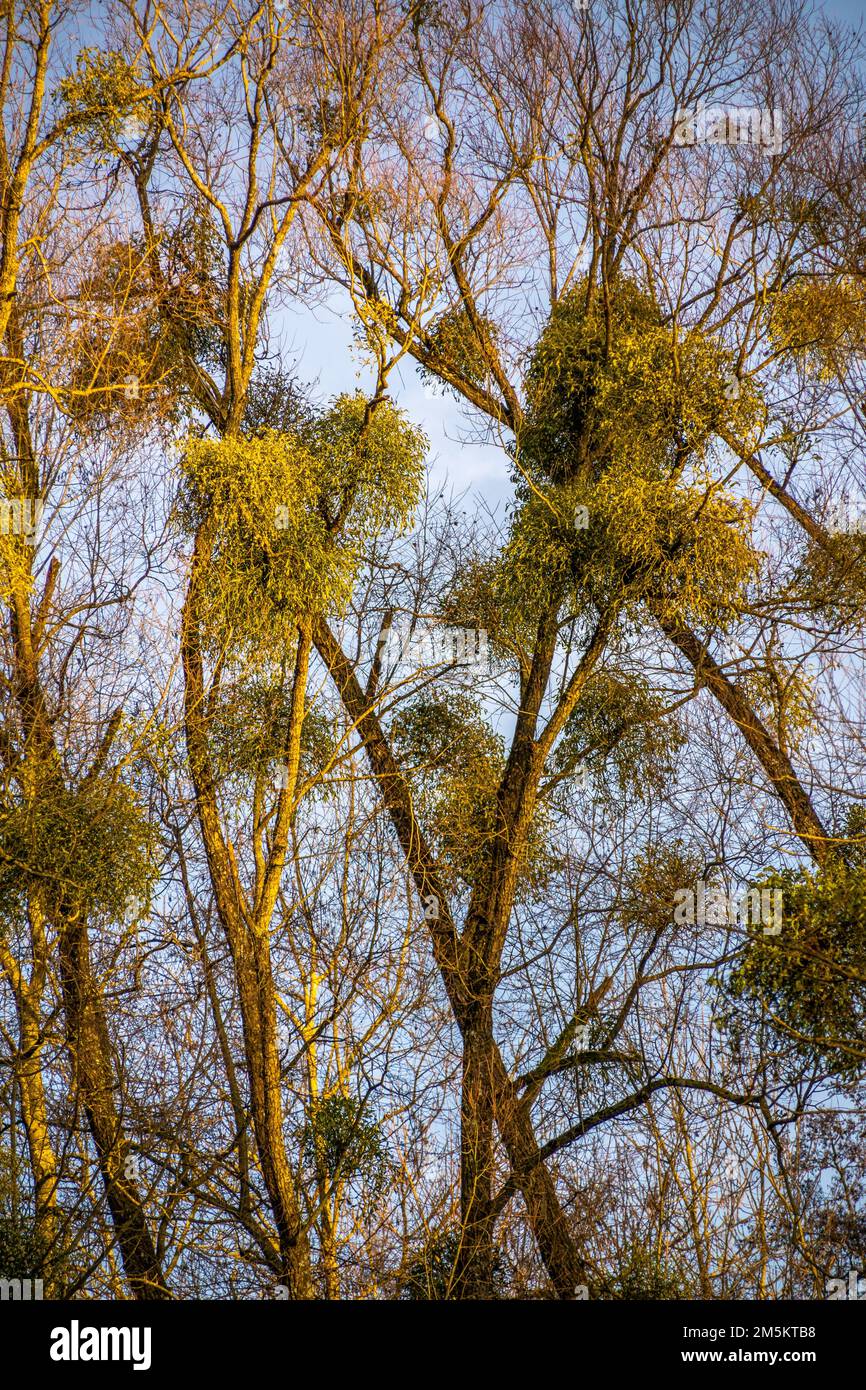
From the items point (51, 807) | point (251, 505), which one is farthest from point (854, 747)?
point (51, 807)

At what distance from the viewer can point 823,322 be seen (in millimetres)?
10312

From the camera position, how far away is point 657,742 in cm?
1071

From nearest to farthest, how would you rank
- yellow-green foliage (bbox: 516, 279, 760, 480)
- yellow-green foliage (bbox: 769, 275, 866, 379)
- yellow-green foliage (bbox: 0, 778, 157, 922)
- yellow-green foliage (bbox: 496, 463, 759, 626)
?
yellow-green foliage (bbox: 0, 778, 157, 922)
yellow-green foliage (bbox: 496, 463, 759, 626)
yellow-green foliage (bbox: 516, 279, 760, 480)
yellow-green foliage (bbox: 769, 275, 866, 379)

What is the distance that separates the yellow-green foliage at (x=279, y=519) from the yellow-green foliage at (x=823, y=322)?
9.09 feet

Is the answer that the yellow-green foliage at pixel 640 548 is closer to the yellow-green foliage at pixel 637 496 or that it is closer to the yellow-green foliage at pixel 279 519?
the yellow-green foliage at pixel 637 496

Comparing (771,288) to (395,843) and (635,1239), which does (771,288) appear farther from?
(635,1239)

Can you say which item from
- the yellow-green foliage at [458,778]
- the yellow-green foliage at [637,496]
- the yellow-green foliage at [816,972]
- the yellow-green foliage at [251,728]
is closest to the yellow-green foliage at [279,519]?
the yellow-green foliage at [251,728]

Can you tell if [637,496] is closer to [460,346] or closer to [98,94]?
[460,346]

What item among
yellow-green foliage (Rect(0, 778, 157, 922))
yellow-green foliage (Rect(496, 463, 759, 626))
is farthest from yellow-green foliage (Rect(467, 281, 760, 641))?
yellow-green foliage (Rect(0, 778, 157, 922))

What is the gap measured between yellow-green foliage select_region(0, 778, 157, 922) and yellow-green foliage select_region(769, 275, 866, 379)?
17.6ft

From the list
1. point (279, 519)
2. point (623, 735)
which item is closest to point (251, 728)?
point (279, 519)

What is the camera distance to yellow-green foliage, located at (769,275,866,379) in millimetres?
10188

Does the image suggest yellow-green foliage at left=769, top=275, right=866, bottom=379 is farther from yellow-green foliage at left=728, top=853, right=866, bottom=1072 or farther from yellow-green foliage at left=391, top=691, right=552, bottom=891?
yellow-green foliage at left=728, top=853, right=866, bottom=1072

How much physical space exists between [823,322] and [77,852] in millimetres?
6116
